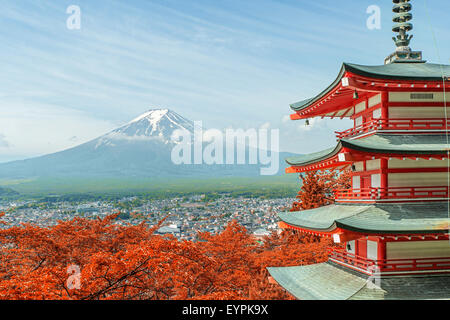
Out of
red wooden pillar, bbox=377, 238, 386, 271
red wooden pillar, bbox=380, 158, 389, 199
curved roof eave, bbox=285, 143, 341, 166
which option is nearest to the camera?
red wooden pillar, bbox=377, 238, 386, 271

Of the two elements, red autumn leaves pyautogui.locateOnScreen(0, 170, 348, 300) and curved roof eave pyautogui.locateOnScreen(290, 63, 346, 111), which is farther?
curved roof eave pyautogui.locateOnScreen(290, 63, 346, 111)

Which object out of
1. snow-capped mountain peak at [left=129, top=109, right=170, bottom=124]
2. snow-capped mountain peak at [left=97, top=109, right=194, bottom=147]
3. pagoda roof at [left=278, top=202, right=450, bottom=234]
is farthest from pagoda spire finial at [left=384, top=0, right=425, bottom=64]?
snow-capped mountain peak at [left=129, top=109, right=170, bottom=124]

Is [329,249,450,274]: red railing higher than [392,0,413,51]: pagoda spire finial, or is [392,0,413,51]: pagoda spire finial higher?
[392,0,413,51]: pagoda spire finial

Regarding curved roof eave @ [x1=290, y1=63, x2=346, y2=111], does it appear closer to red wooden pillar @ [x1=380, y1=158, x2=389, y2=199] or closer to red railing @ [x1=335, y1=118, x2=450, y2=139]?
red railing @ [x1=335, y1=118, x2=450, y2=139]

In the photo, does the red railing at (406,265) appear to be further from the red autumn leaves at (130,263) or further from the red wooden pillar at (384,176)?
the red autumn leaves at (130,263)

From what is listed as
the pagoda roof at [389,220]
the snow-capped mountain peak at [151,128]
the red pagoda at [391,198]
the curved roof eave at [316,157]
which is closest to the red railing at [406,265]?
the red pagoda at [391,198]
